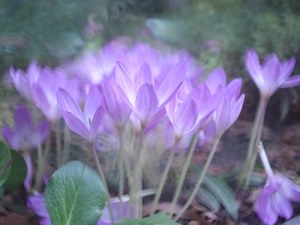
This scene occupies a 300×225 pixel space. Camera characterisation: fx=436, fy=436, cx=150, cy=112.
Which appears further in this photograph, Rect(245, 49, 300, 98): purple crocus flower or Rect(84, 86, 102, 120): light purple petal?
Rect(245, 49, 300, 98): purple crocus flower

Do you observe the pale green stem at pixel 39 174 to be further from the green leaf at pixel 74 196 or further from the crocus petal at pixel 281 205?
the crocus petal at pixel 281 205

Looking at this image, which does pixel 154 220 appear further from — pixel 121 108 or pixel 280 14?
pixel 280 14

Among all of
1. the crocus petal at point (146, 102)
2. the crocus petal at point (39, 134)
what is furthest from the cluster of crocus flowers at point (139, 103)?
the crocus petal at point (39, 134)

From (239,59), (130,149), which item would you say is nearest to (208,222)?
(130,149)

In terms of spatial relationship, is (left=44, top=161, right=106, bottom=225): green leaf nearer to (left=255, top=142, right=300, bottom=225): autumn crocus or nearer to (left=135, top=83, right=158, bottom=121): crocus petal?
(left=135, top=83, right=158, bottom=121): crocus petal

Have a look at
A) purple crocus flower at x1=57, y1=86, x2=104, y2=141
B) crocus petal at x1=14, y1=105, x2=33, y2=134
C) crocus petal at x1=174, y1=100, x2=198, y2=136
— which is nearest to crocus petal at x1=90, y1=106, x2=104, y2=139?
purple crocus flower at x1=57, y1=86, x2=104, y2=141

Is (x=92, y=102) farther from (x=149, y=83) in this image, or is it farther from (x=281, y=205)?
(x=281, y=205)
